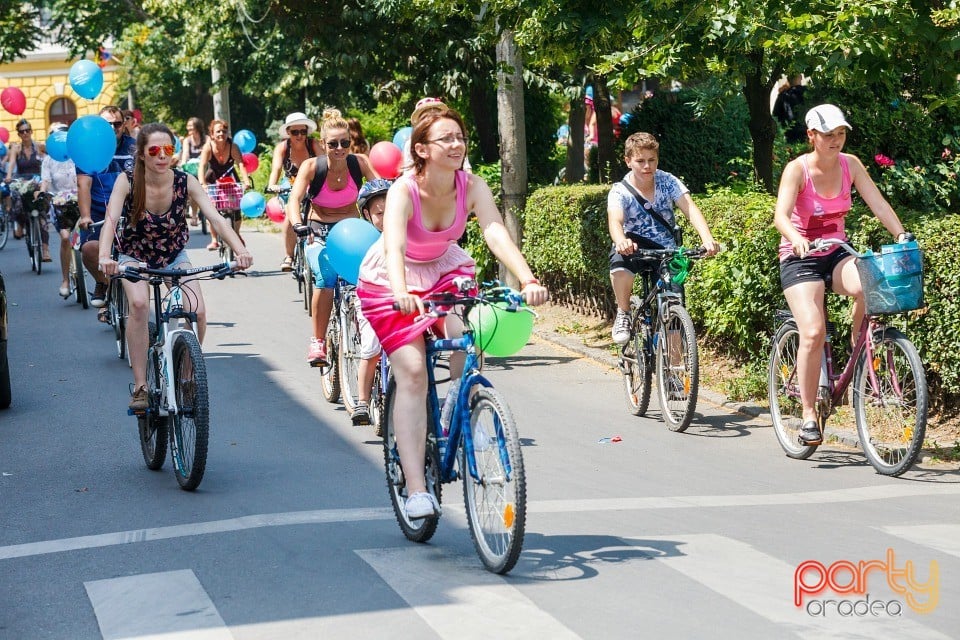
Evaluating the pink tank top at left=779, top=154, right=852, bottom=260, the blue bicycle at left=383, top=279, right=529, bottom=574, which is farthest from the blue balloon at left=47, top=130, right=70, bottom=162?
the blue bicycle at left=383, top=279, right=529, bottom=574

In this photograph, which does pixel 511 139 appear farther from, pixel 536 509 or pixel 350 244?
pixel 536 509

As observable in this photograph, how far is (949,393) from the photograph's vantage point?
898 centimetres

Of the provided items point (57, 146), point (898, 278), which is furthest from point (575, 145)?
point (898, 278)

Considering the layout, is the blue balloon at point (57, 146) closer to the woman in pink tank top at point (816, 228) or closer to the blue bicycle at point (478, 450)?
the woman in pink tank top at point (816, 228)

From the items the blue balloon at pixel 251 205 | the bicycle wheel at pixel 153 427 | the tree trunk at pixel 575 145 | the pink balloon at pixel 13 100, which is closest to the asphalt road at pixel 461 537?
the bicycle wheel at pixel 153 427

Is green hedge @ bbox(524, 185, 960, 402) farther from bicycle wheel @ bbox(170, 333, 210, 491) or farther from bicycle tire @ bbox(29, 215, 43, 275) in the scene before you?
bicycle tire @ bbox(29, 215, 43, 275)

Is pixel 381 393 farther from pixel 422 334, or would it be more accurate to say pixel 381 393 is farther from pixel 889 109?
pixel 889 109

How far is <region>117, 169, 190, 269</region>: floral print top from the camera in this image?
8617 millimetres

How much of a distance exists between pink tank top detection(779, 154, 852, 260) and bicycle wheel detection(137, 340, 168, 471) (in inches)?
143

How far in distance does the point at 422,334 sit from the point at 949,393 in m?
4.20

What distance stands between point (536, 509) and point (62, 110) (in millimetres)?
59408

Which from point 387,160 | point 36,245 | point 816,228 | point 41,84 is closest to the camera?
point 816,228

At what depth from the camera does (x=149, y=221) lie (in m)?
8.61

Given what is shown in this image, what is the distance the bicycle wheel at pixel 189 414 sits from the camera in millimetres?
7562
